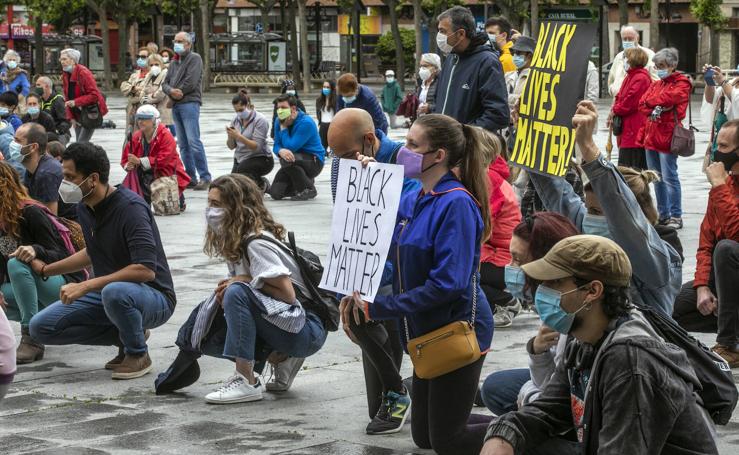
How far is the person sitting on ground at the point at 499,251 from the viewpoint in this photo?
8438mm

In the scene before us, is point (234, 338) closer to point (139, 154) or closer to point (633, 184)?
point (633, 184)

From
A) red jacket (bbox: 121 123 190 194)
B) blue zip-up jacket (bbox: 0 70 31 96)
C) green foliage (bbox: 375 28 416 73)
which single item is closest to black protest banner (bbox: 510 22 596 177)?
red jacket (bbox: 121 123 190 194)

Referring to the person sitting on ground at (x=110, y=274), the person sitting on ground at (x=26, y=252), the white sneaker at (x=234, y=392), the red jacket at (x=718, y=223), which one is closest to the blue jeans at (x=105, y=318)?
the person sitting on ground at (x=110, y=274)

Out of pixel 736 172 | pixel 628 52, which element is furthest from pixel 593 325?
pixel 628 52

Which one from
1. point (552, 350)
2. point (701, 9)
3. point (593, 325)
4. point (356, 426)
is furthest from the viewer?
point (701, 9)

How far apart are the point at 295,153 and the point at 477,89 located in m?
7.51

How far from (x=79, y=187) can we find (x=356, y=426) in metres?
2.23

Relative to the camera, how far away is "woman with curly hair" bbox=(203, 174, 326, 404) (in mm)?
6754

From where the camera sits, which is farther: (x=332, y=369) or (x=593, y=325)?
(x=332, y=369)

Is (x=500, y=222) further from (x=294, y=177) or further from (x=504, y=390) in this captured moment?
(x=294, y=177)

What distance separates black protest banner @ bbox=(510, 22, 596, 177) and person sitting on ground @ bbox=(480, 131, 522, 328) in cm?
251

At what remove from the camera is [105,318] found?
297 inches

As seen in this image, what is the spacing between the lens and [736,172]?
24.1ft

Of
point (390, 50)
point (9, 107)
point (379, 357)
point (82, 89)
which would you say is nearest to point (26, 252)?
point (379, 357)
